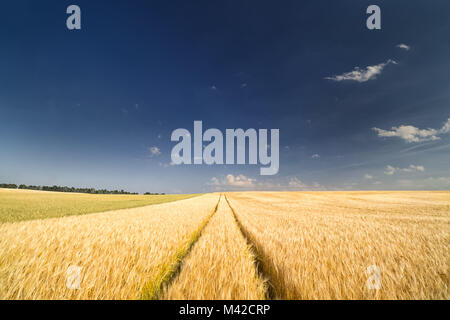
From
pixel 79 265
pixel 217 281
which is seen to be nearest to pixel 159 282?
pixel 217 281

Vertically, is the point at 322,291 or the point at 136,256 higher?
the point at 322,291

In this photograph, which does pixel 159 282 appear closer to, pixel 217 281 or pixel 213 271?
pixel 213 271

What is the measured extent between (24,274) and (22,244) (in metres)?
1.51

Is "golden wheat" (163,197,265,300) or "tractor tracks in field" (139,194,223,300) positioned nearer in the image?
"golden wheat" (163,197,265,300)

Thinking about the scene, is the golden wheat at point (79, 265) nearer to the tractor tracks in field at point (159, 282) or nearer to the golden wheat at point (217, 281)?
the tractor tracks in field at point (159, 282)

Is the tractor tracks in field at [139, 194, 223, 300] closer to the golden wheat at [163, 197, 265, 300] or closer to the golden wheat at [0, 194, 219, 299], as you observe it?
the golden wheat at [0, 194, 219, 299]

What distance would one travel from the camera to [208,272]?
2.29 m

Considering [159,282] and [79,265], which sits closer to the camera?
[159,282]

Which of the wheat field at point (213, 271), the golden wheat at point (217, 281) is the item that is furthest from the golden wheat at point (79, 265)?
the golden wheat at point (217, 281)

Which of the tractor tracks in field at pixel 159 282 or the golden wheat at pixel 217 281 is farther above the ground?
the golden wheat at pixel 217 281

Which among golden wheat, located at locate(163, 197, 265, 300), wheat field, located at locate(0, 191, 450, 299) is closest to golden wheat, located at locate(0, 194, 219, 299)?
wheat field, located at locate(0, 191, 450, 299)
